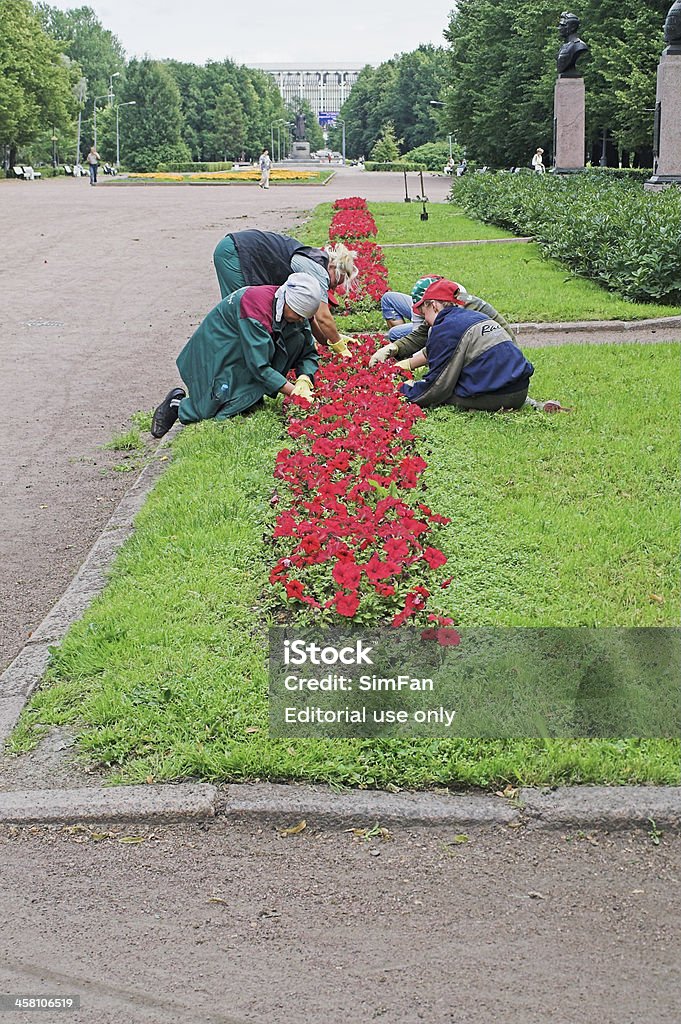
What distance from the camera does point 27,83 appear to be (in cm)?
7000

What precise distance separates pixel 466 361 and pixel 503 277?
724 cm

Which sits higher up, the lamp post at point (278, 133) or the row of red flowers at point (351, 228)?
the lamp post at point (278, 133)

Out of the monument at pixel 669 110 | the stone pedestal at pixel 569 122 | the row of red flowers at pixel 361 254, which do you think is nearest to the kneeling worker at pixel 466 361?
the row of red flowers at pixel 361 254

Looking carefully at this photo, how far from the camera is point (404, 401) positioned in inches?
307

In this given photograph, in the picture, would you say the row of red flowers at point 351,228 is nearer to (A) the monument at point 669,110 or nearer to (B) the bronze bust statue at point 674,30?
→ (A) the monument at point 669,110

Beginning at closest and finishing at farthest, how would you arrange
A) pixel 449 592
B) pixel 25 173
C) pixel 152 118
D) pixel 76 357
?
pixel 449 592, pixel 76 357, pixel 25 173, pixel 152 118

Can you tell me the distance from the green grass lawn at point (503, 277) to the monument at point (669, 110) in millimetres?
2736

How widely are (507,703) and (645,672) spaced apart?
1.86 ft

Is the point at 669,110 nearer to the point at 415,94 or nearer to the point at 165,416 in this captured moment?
the point at 165,416

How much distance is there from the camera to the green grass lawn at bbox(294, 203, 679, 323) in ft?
41.0

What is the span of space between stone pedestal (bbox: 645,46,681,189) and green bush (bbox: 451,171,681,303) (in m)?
0.55

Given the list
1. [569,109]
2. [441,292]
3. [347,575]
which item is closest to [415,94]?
[569,109]

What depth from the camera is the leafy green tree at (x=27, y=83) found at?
66.3 meters

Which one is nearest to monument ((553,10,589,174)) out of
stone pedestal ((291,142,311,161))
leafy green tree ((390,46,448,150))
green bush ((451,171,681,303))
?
green bush ((451,171,681,303))
